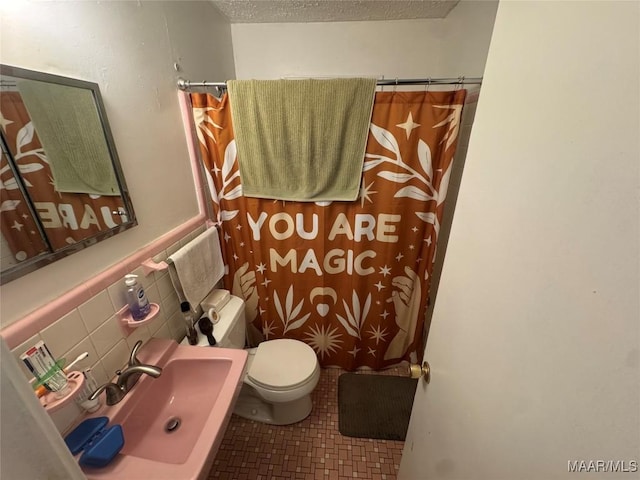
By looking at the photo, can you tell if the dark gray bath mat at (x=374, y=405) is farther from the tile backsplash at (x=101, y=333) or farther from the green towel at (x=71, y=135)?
the green towel at (x=71, y=135)

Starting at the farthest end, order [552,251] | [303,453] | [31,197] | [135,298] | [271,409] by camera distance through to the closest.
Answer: [271,409] < [303,453] < [135,298] < [31,197] < [552,251]

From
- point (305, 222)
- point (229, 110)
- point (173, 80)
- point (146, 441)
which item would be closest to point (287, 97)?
point (229, 110)

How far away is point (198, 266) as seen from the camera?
1.24 meters

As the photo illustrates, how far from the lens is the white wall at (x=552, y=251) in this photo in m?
0.27

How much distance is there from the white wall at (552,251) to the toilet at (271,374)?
0.86 meters

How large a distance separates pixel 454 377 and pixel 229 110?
139cm

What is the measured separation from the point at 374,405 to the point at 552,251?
1581 mm

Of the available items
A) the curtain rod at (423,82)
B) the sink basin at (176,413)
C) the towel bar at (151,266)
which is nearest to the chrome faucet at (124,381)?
the sink basin at (176,413)

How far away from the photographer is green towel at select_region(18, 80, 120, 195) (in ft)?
2.13

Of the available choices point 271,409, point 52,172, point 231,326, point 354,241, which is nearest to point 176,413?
point 231,326

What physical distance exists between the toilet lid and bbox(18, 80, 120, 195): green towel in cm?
107

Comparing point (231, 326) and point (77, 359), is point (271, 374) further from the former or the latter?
point (77, 359)

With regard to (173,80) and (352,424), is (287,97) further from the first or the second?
(352,424)

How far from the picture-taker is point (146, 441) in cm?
84
